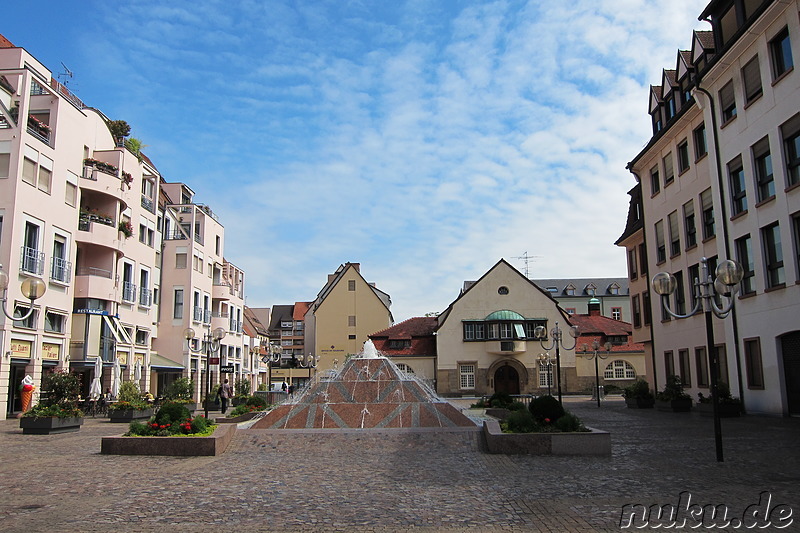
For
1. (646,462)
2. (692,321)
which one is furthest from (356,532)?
(692,321)

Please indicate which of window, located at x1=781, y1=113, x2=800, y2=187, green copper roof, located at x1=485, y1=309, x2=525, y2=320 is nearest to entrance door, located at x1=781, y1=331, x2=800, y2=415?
window, located at x1=781, y1=113, x2=800, y2=187

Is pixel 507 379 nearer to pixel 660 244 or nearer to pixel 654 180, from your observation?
pixel 660 244

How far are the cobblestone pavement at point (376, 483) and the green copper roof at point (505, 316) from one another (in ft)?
143

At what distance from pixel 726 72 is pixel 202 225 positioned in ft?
137

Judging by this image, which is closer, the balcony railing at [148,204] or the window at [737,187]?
the window at [737,187]

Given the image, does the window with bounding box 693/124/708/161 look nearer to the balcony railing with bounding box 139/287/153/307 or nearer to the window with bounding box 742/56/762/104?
the window with bounding box 742/56/762/104

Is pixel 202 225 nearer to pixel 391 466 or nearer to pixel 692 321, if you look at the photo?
pixel 692 321

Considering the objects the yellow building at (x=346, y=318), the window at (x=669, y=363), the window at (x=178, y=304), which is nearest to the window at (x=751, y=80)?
the window at (x=669, y=363)

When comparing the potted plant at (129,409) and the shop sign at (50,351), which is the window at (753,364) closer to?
the potted plant at (129,409)

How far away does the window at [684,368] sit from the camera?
3171cm

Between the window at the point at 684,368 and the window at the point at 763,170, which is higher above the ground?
Answer: the window at the point at 763,170

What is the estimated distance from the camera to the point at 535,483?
36.2ft

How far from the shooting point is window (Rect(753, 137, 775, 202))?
76.1 feet

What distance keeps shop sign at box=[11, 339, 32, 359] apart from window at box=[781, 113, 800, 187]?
3086 centimetres
